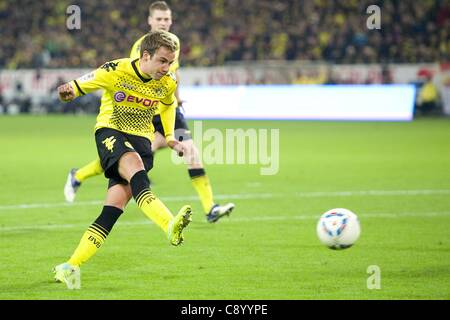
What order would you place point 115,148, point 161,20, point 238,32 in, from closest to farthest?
point 115,148
point 161,20
point 238,32

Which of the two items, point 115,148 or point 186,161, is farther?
point 186,161

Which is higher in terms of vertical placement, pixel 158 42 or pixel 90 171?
pixel 158 42

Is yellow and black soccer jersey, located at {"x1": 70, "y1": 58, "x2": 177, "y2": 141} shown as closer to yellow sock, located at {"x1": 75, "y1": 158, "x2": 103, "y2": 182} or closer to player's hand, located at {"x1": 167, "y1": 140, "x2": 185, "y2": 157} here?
player's hand, located at {"x1": 167, "y1": 140, "x2": 185, "y2": 157}

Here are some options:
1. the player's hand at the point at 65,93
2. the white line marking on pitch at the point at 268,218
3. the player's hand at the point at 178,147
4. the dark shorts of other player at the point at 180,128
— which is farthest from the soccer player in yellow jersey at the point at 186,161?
the player's hand at the point at 65,93

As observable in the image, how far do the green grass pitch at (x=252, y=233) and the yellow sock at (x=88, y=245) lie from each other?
0.20 metres

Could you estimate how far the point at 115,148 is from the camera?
732 cm

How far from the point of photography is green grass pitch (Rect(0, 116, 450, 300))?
6.99m

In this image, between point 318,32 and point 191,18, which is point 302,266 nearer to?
point 318,32

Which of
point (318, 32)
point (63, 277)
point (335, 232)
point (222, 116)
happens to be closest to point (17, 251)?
point (63, 277)

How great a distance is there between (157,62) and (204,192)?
351 centimetres

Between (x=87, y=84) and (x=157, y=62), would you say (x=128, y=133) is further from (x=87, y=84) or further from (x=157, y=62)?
(x=157, y=62)

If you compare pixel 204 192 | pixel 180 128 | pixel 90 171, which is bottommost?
pixel 204 192

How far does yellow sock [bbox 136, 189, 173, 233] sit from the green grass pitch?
1.55 feet

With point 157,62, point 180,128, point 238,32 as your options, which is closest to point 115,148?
point 157,62
